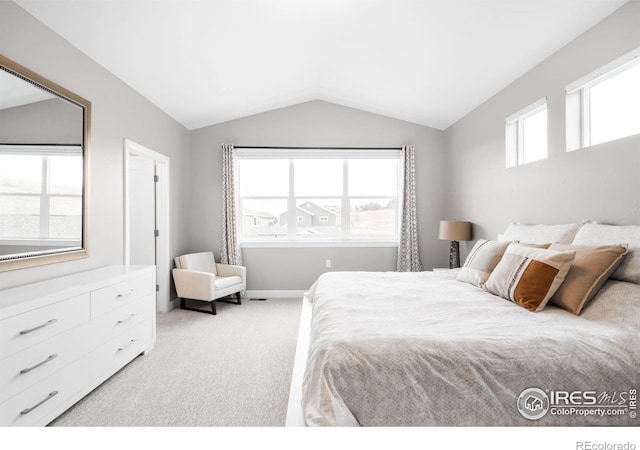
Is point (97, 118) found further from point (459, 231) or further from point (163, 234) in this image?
point (459, 231)

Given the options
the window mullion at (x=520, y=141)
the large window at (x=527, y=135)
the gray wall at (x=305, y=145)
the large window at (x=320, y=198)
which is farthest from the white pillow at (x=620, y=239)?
the large window at (x=320, y=198)

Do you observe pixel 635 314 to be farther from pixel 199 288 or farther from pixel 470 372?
pixel 199 288

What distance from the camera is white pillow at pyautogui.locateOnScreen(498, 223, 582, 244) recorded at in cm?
225

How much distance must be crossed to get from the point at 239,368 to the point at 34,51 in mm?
2649

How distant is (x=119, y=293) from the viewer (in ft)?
7.63

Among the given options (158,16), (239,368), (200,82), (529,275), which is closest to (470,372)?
(529,275)

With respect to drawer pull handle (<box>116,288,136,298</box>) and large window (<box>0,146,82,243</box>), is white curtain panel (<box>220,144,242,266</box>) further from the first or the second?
large window (<box>0,146,82,243</box>)

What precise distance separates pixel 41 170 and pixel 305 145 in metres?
3.18

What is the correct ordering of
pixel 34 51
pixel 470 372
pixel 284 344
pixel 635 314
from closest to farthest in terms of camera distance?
pixel 470 372, pixel 635 314, pixel 34 51, pixel 284 344

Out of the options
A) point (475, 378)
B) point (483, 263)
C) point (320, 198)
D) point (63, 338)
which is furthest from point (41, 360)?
point (320, 198)

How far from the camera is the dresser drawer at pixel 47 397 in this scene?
151 centimetres

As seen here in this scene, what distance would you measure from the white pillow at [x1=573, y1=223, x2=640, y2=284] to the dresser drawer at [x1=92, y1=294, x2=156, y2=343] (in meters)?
3.24

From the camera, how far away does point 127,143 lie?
3055 mm

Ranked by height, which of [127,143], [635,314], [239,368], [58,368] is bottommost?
[239,368]
